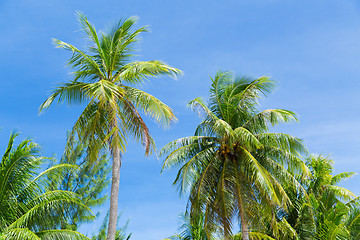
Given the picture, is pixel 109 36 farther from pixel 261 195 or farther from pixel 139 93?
pixel 261 195

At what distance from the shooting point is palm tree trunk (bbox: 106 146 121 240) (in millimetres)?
12352

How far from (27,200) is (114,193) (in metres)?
4.31

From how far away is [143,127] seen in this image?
13969 mm

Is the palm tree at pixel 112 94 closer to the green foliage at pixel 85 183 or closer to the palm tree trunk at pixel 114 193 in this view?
the palm tree trunk at pixel 114 193

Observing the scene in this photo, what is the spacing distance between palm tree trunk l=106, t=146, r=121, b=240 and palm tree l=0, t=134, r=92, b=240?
198cm

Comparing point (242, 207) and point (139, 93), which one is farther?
point (242, 207)

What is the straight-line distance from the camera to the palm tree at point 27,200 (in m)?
14.5

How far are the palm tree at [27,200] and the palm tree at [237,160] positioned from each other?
184 inches

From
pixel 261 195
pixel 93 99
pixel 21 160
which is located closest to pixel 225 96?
pixel 261 195

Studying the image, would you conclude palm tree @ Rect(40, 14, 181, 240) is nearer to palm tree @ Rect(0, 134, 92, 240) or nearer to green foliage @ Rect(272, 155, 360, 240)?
palm tree @ Rect(0, 134, 92, 240)

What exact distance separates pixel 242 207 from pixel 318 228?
3.34 meters

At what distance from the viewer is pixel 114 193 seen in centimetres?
1289

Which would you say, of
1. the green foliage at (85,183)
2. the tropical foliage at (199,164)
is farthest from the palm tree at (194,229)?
the green foliage at (85,183)

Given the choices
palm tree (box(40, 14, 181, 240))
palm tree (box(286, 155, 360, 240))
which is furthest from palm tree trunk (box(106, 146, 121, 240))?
palm tree (box(286, 155, 360, 240))
